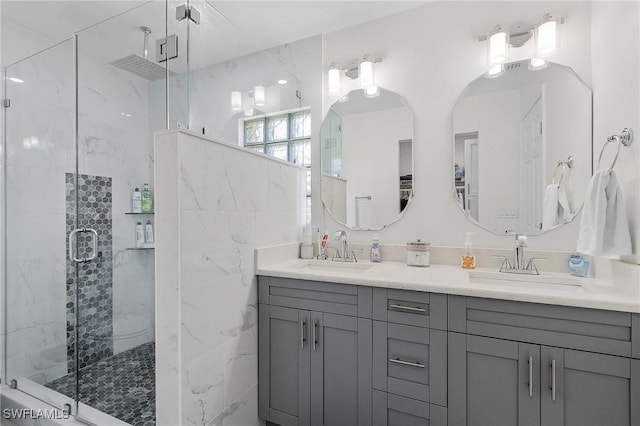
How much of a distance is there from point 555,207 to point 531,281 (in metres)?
0.43

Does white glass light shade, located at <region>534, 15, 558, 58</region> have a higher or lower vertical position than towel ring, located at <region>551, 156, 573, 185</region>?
higher

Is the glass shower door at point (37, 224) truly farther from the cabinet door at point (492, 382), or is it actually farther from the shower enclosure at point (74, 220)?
the cabinet door at point (492, 382)

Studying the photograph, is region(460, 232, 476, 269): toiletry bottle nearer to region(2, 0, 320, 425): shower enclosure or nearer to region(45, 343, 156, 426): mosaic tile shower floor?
region(2, 0, 320, 425): shower enclosure

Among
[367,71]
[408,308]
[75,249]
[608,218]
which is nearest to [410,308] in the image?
[408,308]

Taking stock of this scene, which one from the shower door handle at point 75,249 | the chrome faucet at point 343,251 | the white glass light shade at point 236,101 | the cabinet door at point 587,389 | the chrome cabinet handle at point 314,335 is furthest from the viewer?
the chrome faucet at point 343,251

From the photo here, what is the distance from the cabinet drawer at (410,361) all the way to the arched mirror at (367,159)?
2.65ft

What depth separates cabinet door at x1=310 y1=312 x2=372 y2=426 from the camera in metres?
1.45

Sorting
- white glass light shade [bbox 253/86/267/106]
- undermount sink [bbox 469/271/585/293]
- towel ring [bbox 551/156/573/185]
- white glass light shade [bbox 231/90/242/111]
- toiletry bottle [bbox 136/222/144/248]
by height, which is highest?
white glass light shade [bbox 253/86/267/106]

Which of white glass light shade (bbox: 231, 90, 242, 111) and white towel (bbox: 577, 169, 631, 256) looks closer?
white towel (bbox: 577, 169, 631, 256)

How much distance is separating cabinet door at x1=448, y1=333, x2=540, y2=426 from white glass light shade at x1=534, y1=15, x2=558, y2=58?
59.5 inches

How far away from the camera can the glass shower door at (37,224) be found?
197cm

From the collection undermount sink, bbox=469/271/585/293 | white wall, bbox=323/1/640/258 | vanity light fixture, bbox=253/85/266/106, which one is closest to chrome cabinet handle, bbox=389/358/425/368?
undermount sink, bbox=469/271/585/293

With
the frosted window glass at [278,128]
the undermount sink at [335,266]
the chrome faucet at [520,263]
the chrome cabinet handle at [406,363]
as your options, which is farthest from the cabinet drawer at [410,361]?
the frosted window glass at [278,128]

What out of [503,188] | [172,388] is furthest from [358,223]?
[172,388]
